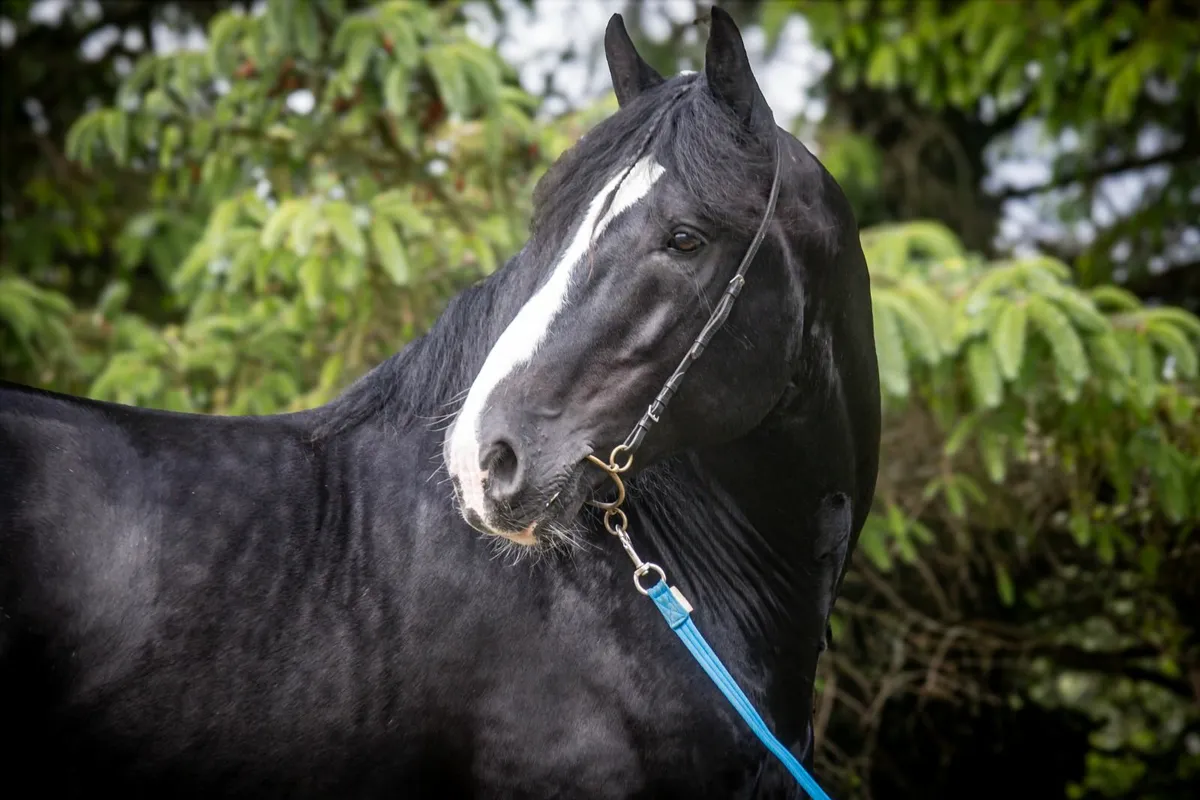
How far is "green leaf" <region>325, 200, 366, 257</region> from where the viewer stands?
3.91m

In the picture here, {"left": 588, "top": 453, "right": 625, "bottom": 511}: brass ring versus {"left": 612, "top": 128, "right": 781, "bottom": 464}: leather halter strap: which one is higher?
{"left": 612, "top": 128, "right": 781, "bottom": 464}: leather halter strap

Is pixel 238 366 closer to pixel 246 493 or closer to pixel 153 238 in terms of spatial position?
pixel 153 238

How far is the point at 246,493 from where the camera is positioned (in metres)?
1.98

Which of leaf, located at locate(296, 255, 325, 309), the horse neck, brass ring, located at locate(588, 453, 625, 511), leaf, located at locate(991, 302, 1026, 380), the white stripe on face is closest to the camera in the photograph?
the white stripe on face

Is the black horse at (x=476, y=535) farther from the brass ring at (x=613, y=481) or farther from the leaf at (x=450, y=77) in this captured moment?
the leaf at (x=450, y=77)

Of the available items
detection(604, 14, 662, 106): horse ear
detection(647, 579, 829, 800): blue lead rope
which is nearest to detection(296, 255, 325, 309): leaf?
detection(604, 14, 662, 106): horse ear

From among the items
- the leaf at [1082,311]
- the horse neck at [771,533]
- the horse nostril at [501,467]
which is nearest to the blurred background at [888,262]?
the leaf at [1082,311]

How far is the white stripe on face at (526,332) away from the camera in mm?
1762

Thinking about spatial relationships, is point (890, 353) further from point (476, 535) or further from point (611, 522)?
point (476, 535)

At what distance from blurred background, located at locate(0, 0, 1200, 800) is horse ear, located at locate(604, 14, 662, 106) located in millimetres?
1887

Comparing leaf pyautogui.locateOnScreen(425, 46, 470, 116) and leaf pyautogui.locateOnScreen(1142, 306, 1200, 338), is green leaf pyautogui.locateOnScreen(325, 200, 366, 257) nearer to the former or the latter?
leaf pyautogui.locateOnScreen(425, 46, 470, 116)

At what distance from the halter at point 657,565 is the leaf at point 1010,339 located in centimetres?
202

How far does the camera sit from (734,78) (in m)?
1.99

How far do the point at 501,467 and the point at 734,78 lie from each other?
2.80ft
